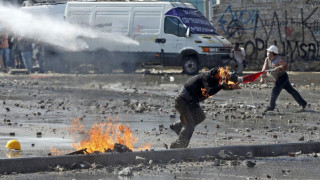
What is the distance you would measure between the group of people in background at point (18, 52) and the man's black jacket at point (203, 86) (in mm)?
15695

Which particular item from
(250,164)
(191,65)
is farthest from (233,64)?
(250,164)

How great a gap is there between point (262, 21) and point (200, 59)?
444 cm

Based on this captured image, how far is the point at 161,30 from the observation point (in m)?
26.2

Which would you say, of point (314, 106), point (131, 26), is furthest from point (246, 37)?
point (314, 106)

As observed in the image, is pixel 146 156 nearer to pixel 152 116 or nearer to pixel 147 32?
pixel 152 116

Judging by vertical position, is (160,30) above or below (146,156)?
above

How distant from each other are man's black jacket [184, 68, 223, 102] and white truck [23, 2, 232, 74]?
14.9 m

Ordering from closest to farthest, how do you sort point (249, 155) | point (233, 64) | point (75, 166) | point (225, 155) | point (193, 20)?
point (75, 166), point (225, 155), point (249, 155), point (193, 20), point (233, 64)

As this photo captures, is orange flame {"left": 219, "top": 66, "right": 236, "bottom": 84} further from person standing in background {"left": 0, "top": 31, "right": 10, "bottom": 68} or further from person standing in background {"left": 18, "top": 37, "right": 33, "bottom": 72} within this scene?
person standing in background {"left": 0, "top": 31, "right": 10, "bottom": 68}

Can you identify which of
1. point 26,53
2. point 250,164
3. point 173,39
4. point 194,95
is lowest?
point 250,164

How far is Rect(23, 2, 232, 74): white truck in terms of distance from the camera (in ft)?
85.1

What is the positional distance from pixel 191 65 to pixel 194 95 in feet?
51.3

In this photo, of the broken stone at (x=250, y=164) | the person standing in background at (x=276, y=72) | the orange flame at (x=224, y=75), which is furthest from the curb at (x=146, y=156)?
the person standing in background at (x=276, y=72)

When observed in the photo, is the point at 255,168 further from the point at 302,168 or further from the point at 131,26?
the point at 131,26
